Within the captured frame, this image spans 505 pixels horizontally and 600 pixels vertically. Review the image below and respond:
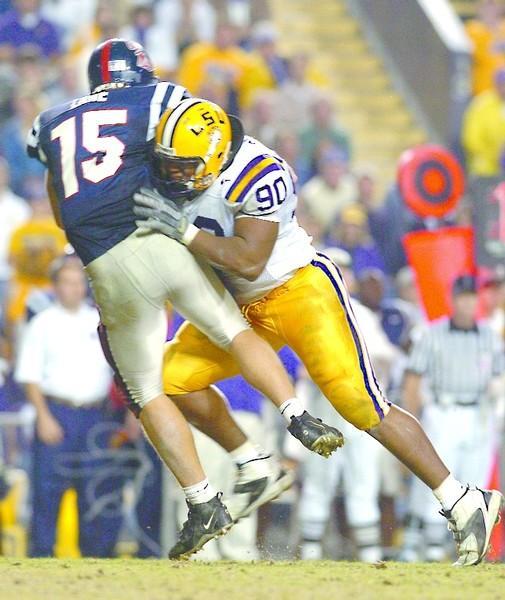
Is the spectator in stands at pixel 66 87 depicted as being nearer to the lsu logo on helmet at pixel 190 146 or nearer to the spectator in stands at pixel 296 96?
the spectator in stands at pixel 296 96

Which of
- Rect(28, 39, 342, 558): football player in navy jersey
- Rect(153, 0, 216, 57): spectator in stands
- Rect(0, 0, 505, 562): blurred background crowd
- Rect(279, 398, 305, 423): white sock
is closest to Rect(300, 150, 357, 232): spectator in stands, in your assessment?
Rect(0, 0, 505, 562): blurred background crowd

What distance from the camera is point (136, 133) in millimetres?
6633

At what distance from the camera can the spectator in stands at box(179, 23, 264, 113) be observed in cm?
1394

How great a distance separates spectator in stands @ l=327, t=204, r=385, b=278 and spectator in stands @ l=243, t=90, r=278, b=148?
4.46 feet

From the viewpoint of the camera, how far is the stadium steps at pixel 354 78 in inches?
615

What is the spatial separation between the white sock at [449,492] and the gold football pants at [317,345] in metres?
0.39

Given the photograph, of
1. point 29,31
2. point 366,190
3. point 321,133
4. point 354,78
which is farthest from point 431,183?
point 354,78

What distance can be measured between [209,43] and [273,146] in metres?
1.75

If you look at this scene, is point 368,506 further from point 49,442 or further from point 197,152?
point 197,152

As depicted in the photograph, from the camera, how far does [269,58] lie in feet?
48.1

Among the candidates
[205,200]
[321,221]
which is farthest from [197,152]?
[321,221]

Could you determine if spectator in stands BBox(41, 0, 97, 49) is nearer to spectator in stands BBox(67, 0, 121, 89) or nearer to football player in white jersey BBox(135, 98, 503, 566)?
spectator in stands BBox(67, 0, 121, 89)

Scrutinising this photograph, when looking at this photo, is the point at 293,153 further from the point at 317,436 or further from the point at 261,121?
the point at 317,436

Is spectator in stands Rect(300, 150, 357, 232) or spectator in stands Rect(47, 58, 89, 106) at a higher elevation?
spectator in stands Rect(47, 58, 89, 106)
